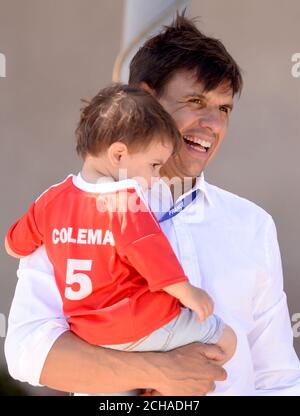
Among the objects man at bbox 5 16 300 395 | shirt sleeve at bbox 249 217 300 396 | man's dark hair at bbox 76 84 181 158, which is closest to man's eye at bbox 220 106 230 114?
man at bbox 5 16 300 395

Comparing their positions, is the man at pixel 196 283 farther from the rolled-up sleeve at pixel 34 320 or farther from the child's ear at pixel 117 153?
the child's ear at pixel 117 153

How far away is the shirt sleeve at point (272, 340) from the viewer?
2.24m

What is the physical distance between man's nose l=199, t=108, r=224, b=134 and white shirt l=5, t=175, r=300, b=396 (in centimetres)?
15

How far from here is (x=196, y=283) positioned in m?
2.14

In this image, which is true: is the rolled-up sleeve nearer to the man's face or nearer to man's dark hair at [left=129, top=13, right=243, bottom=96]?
the man's face

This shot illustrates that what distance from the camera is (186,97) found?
235 centimetres

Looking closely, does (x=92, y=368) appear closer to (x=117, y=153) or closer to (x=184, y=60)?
(x=117, y=153)

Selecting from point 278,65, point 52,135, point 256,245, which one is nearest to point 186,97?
point 256,245

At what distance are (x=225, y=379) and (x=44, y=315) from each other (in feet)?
1.52

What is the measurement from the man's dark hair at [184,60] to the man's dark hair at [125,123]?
1.39 ft

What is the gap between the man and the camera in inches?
76.3

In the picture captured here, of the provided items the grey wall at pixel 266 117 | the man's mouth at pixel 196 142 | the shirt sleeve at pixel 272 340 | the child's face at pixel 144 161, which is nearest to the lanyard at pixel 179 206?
the man's mouth at pixel 196 142

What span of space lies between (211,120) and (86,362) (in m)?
0.80
